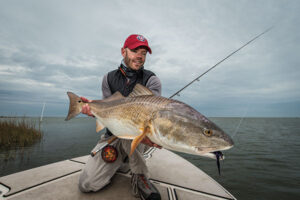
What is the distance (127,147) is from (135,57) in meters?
1.78

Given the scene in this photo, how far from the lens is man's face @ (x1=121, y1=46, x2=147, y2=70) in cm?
302

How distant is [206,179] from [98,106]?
2508 mm

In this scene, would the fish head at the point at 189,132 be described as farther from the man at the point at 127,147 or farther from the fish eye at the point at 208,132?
the man at the point at 127,147

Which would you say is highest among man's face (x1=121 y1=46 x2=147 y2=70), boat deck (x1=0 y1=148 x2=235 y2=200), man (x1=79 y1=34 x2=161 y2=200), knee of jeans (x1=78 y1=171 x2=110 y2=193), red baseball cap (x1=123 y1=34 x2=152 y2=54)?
red baseball cap (x1=123 y1=34 x2=152 y2=54)

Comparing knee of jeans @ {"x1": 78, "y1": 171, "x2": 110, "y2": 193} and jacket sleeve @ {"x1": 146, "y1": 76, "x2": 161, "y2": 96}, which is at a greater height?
jacket sleeve @ {"x1": 146, "y1": 76, "x2": 161, "y2": 96}

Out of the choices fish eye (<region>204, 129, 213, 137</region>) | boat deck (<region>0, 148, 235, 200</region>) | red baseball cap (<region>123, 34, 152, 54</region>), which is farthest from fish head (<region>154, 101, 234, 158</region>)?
red baseball cap (<region>123, 34, 152, 54</region>)

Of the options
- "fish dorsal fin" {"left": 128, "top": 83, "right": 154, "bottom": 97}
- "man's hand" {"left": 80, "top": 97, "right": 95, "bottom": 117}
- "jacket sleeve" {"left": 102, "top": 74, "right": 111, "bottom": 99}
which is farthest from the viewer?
"jacket sleeve" {"left": 102, "top": 74, "right": 111, "bottom": 99}

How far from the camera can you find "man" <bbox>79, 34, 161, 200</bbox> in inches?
95.8

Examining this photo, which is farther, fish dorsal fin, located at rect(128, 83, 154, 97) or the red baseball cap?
the red baseball cap

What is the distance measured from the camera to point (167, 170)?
3.35 metres

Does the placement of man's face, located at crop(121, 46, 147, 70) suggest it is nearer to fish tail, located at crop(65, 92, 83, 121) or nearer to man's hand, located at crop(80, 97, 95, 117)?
man's hand, located at crop(80, 97, 95, 117)

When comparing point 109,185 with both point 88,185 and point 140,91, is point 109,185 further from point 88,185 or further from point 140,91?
point 140,91

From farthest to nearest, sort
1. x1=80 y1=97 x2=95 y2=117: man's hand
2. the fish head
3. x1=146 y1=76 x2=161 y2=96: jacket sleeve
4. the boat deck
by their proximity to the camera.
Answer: x1=146 y1=76 x2=161 y2=96: jacket sleeve < x1=80 y1=97 x2=95 y2=117: man's hand < the boat deck < the fish head

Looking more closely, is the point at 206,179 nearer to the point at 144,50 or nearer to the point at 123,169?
the point at 123,169
